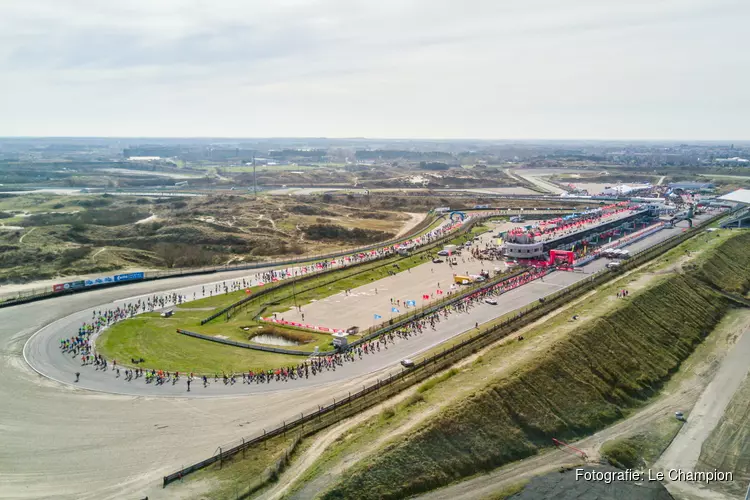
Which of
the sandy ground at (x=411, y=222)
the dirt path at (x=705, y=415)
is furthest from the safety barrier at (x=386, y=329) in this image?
the sandy ground at (x=411, y=222)

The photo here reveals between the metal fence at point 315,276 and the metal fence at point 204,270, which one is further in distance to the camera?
the metal fence at point 204,270

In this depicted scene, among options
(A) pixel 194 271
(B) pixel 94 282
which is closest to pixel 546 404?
(A) pixel 194 271

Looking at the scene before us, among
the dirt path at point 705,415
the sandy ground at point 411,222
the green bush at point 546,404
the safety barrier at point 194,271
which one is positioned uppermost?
the sandy ground at point 411,222

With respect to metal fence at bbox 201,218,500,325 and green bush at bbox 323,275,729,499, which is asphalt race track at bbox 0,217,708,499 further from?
metal fence at bbox 201,218,500,325

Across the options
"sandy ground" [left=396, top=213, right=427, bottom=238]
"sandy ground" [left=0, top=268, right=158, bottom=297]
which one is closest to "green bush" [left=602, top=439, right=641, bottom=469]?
"sandy ground" [left=0, top=268, right=158, bottom=297]

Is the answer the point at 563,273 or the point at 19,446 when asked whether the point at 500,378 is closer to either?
the point at 19,446

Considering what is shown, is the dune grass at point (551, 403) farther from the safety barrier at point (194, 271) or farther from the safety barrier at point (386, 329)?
the safety barrier at point (194, 271)

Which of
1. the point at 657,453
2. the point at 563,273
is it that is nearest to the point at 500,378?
the point at 657,453
